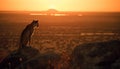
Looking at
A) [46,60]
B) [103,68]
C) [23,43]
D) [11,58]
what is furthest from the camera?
[23,43]

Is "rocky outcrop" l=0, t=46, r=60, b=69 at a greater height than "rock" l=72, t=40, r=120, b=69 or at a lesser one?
lesser

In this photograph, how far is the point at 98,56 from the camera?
10367 mm

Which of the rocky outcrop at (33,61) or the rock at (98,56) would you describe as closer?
the rock at (98,56)

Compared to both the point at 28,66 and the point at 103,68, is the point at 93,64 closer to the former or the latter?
the point at 103,68

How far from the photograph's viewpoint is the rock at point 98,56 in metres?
9.87

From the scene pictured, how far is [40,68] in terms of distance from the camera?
11.0 metres

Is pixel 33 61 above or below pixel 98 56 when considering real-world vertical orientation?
below

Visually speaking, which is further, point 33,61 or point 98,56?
point 33,61

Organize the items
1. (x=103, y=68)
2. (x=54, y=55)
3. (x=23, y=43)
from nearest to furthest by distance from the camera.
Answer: (x=103, y=68), (x=54, y=55), (x=23, y=43)

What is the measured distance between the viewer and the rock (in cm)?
987

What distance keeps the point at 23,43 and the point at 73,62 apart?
6.89 metres

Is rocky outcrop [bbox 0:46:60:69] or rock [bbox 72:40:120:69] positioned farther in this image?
rocky outcrop [bbox 0:46:60:69]

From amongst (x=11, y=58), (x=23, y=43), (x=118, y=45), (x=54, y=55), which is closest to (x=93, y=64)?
(x=118, y=45)

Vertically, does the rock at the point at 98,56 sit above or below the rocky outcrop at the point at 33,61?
above
